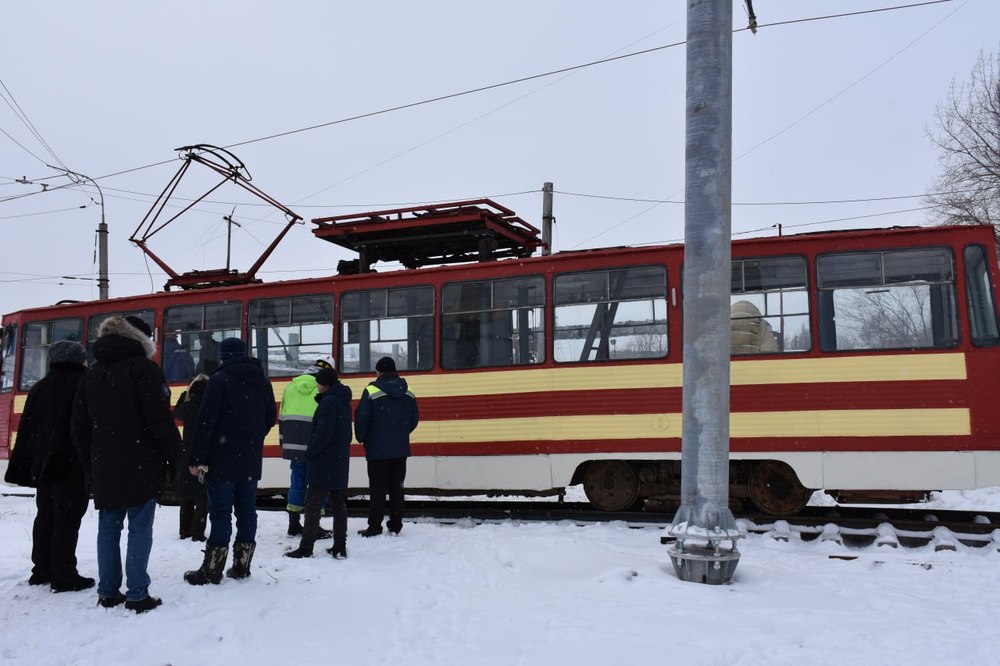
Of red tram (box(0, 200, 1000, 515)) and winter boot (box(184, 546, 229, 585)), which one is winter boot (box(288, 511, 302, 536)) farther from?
red tram (box(0, 200, 1000, 515))

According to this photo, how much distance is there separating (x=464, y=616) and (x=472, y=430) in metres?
4.63

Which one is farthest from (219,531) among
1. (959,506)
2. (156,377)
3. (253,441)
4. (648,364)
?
(959,506)

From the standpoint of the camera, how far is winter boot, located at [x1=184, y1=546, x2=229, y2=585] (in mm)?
5562

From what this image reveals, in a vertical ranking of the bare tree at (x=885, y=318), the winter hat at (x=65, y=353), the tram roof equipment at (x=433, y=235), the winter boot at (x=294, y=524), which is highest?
the tram roof equipment at (x=433, y=235)

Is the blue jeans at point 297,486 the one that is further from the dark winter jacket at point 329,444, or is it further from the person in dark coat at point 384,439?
the dark winter jacket at point 329,444

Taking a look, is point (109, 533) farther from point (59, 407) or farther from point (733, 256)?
point (733, 256)

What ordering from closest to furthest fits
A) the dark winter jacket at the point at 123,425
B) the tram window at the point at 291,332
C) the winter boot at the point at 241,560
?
the dark winter jacket at the point at 123,425
the winter boot at the point at 241,560
the tram window at the point at 291,332

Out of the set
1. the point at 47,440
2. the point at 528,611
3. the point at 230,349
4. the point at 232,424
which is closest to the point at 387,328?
the point at 230,349

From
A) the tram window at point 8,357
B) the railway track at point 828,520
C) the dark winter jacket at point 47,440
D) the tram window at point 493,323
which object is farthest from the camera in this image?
the tram window at point 8,357

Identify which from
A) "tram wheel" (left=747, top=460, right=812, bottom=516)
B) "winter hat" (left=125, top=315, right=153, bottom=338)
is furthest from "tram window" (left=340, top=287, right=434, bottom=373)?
Result: "winter hat" (left=125, top=315, right=153, bottom=338)

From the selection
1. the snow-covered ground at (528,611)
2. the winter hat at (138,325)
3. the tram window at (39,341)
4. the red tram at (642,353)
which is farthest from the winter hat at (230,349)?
the tram window at (39,341)

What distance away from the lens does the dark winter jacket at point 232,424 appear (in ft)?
18.1

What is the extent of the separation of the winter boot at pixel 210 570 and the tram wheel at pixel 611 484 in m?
4.60

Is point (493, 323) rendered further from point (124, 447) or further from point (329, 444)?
point (124, 447)
